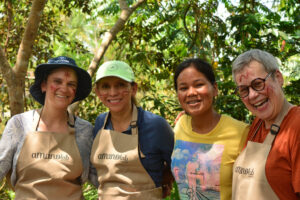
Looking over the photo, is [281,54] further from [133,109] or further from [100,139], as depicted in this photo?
[100,139]

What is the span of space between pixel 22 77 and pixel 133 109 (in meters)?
1.48

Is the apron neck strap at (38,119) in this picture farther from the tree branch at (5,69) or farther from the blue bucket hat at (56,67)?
the tree branch at (5,69)

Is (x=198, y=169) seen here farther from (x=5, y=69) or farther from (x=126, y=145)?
(x=5, y=69)

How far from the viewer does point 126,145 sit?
7.46ft

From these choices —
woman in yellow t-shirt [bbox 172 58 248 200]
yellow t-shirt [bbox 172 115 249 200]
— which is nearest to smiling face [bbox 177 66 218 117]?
woman in yellow t-shirt [bbox 172 58 248 200]

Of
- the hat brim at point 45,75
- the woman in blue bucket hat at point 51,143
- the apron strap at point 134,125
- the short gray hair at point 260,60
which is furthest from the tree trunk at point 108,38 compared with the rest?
the short gray hair at point 260,60

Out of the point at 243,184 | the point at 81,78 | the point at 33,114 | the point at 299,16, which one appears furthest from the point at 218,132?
the point at 299,16

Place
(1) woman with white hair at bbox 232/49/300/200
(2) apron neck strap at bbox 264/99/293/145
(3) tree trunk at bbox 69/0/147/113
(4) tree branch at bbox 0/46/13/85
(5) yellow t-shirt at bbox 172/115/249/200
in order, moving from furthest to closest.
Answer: (3) tree trunk at bbox 69/0/147/113 < (4) tree branch at bbox 0/46/13/85 < (5) yellow t-shirt at bbox 172/115/249/200 < (2) apron neck strap at bbox 264/99/293/145 < (1) woman with white hair at bbox 232/49/300/200

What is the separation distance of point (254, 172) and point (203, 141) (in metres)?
0.44

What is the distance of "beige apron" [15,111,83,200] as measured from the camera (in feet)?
7.04

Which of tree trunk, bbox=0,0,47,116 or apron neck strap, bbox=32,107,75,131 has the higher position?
tree trunk, bbox=0,0,47,116

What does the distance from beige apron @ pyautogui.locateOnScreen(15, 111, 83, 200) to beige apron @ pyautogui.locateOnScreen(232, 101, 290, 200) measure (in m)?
1.10

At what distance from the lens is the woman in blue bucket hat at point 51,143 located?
7.06ft

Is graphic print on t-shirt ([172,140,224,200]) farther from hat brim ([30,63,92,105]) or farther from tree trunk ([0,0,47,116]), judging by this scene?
tree trunk ([0,0,47,116])
